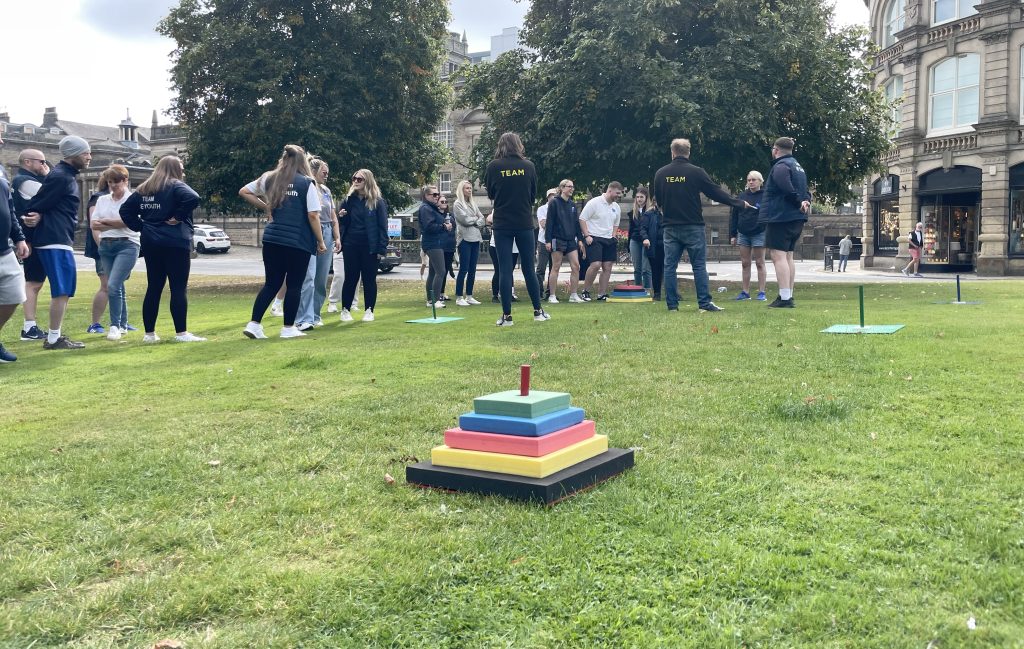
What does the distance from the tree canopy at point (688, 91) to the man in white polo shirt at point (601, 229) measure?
13.1 feet

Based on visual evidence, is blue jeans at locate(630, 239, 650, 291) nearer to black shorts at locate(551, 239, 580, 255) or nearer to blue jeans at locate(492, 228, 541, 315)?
black shorts at locate(551, 239, 580, 255)

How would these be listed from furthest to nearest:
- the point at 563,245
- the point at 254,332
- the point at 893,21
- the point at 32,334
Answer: the point at 893,21
the point at 563,245
the point at 32,334
the point at 254,332

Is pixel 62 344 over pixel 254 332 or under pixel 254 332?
under

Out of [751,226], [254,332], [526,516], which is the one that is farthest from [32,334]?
[751,226]

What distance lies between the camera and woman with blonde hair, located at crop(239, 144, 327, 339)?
916 centimetres

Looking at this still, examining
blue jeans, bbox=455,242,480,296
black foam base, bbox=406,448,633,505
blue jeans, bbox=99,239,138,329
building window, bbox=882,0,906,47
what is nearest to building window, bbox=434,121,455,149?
building window, bbox=882,0,906,47

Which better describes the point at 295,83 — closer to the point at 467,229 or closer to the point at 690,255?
the point at 467,229

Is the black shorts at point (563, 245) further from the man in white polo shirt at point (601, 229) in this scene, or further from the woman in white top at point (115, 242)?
the woman in white top at point (115, 242)

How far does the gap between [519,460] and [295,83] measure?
21.3 meters

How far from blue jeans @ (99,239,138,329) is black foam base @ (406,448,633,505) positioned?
784 centimetres

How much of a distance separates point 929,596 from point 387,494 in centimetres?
209

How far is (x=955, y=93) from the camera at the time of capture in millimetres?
35625

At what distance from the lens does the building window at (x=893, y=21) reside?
38.5 m

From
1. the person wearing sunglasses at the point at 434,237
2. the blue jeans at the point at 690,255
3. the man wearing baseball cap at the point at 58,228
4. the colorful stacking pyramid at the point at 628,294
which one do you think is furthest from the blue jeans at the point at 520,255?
the colorful stacking pyramid at the point at 628,294
